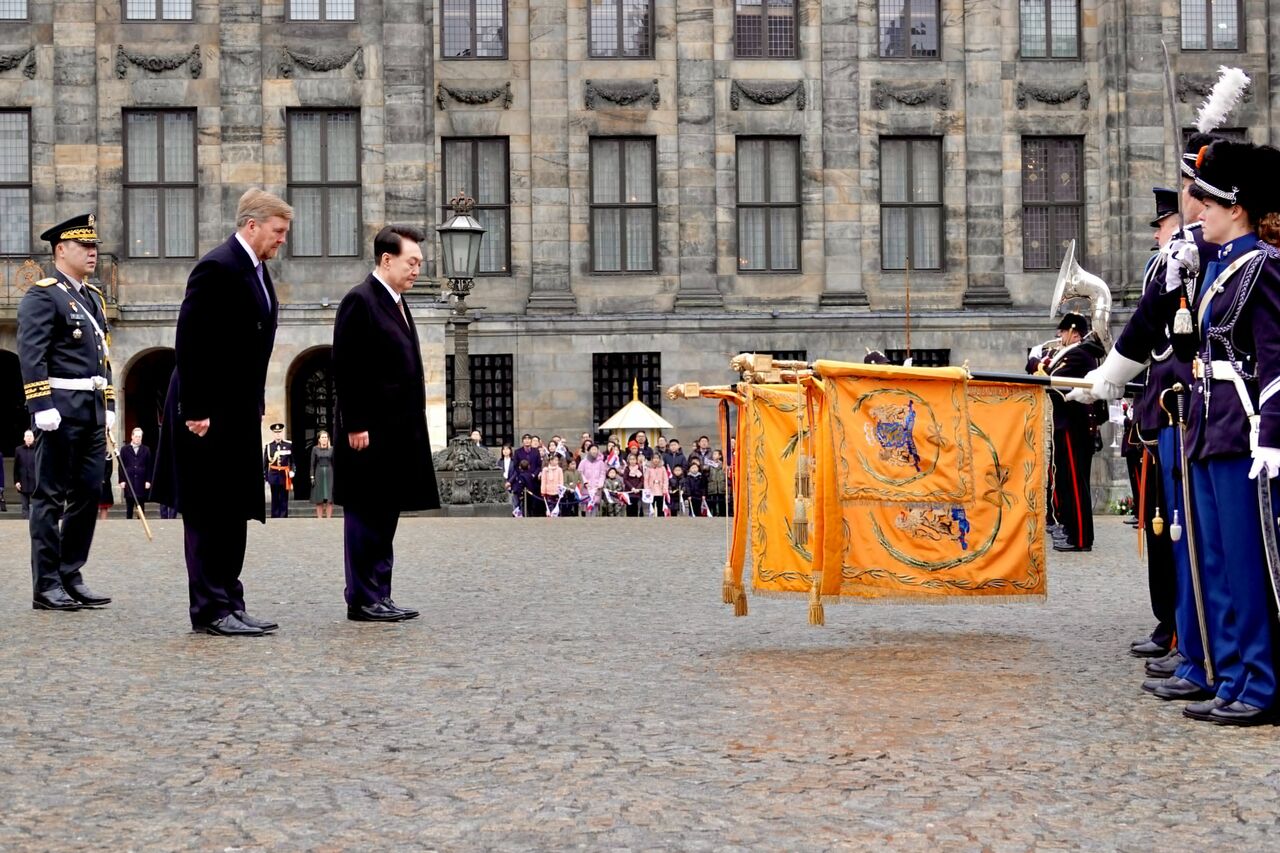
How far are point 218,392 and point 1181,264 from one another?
4.93 meters

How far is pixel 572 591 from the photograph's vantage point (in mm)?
12234

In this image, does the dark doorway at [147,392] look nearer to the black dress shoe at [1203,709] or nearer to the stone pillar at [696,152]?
the stone pillar at [696,152]

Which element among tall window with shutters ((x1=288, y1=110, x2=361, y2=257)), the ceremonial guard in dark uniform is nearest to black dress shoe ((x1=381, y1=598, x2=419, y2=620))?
the ceremonial guard in dark uniform

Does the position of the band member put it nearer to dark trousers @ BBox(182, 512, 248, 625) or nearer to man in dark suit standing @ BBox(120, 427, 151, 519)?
man in dark suit standing @ BBox(120, 427, 151, 519)

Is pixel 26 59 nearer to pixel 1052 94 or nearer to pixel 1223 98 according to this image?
pixel 1052 94

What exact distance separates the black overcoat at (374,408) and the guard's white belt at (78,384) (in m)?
1.71

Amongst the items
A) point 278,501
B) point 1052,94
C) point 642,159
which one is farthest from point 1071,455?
point 1052,94

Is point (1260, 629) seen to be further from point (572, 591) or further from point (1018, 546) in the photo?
point (572, 591)

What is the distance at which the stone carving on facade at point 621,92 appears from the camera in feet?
117

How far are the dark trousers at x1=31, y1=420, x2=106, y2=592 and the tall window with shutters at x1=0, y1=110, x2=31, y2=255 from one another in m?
24.8

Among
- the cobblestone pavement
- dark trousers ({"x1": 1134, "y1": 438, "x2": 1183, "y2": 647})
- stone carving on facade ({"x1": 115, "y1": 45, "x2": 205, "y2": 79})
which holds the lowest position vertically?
the cobblestone pavement

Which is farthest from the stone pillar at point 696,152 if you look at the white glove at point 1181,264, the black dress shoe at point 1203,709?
the black dress shoe at point 1203,709

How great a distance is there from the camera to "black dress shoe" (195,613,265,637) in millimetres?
9422

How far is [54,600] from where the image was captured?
35.7ft
